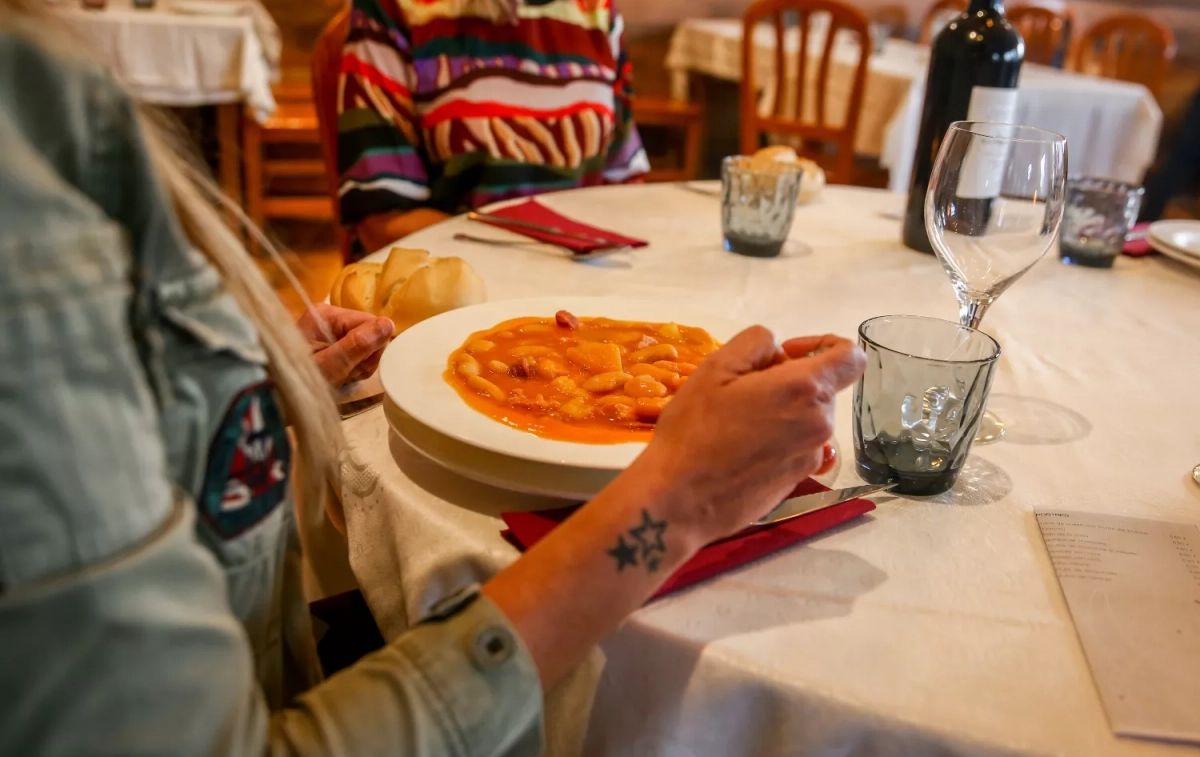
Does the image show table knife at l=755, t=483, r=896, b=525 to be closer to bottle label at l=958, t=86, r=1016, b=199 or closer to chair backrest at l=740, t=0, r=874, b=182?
bottle label at l=958, t=86, r=1016, b=199

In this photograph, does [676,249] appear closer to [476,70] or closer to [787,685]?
[476,70]

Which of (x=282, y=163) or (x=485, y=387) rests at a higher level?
(x=485, y=387)

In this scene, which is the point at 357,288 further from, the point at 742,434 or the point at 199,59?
the point at 199,59

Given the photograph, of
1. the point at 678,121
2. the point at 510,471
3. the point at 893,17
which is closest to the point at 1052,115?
the point at 678,121

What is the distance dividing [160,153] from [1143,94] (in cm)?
371

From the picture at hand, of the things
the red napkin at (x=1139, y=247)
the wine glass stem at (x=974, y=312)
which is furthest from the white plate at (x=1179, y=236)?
the wine glass stem at (x=974, y=312)

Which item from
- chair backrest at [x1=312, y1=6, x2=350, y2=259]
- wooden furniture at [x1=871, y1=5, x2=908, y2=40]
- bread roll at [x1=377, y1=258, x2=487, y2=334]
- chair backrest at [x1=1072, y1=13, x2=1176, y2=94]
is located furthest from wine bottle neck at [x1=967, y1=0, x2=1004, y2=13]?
wooden furniture at [x1=871, y1=5, x2=908, y2=40]

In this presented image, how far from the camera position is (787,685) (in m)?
0.48

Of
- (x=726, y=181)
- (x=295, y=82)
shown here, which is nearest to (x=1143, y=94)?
(x=726, y=181)

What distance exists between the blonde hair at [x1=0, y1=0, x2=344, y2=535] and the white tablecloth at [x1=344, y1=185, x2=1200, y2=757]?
11 cm

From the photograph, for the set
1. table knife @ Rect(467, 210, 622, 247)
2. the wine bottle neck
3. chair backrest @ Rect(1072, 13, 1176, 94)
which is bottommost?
table knife @ Rect(467, 210, 622, 247)

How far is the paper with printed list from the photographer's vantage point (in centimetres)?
48

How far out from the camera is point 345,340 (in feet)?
2.52

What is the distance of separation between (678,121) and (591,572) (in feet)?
14.7
